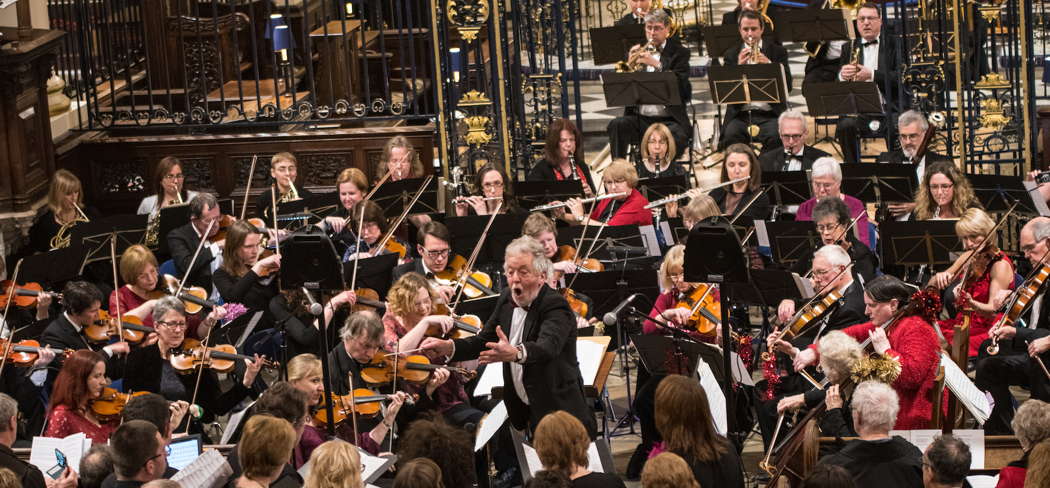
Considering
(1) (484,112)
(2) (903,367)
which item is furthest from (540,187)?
(2) (903,367)

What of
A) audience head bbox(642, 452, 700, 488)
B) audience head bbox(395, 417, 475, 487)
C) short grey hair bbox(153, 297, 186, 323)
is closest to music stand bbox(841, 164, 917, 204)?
short grey hair bbox(153, 297, 186, 323)

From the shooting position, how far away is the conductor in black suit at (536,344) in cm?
641

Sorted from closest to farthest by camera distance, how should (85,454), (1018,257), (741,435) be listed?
1. (85,454)
2. (741,435)
3. (1018,257)

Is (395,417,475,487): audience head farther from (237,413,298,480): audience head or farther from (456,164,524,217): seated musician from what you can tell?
(456,164,524,217): seated musician

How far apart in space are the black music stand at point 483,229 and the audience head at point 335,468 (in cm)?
345

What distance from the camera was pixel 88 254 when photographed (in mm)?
8492

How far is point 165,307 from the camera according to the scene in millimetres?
7383

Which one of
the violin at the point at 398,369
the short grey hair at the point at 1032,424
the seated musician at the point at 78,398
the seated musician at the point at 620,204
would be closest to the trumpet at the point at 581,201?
the seated musician at the point at 620,204

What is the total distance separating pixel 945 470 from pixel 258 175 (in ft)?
21.3

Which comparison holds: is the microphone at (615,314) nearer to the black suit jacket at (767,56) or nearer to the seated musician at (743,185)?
the seated musician at (743,185)

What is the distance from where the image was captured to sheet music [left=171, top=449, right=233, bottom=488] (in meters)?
5.38

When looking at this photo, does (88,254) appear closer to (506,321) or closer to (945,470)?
(506,321)

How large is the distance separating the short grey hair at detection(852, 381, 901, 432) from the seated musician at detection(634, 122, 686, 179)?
4.08 metres

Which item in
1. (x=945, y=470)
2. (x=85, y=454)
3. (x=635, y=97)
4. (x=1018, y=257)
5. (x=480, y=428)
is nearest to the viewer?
(x=945, y=470)
